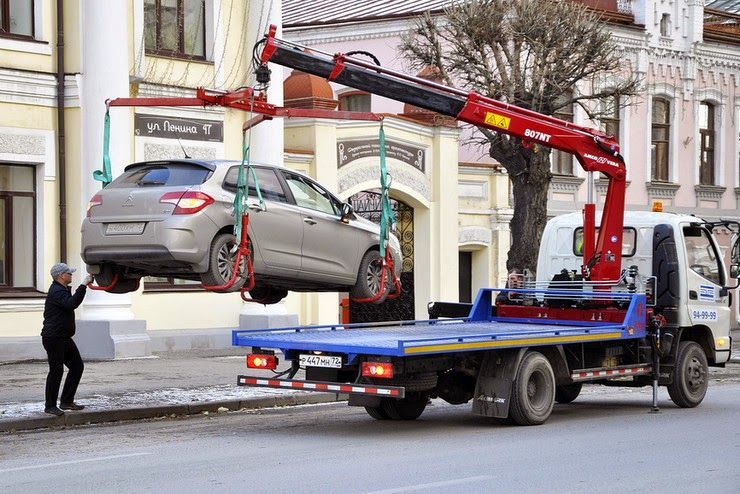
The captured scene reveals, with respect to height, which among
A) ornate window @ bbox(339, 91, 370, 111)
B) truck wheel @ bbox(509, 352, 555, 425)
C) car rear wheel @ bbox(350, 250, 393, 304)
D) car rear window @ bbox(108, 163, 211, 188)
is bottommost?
truck wheel @ bbox(509, 352, 555, 425)

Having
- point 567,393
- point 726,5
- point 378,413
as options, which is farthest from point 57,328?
point 726,5

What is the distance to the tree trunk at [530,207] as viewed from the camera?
24.8 m

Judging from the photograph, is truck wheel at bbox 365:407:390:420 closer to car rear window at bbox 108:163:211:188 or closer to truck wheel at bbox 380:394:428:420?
truck wheel at bbox 380:394:428:420

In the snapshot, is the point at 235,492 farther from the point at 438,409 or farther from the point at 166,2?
the point at 166,2

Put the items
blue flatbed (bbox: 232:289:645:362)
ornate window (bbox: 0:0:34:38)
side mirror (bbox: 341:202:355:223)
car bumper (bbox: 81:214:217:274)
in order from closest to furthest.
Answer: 1. car bumper (bbox: 81:214:217:274)
2. blue flatbed (bbox: 232:289:645:362)
3. side mirror (bbox: 341:202:355:223)
4. ornate window (bbox: 0:0:34:38)

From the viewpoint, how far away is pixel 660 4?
36594 millimetres

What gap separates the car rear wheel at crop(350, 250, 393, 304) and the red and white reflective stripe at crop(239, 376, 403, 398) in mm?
1775

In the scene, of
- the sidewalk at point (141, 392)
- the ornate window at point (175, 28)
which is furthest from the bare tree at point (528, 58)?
the sidewalk at point (141, 392)

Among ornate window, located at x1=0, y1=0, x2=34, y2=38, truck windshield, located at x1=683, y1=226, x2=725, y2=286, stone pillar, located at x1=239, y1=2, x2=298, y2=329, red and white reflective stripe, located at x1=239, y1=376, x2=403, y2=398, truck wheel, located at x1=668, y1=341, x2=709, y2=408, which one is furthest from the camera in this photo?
stone pillar, located at x1=239, y1=2, x2=298, y2=329

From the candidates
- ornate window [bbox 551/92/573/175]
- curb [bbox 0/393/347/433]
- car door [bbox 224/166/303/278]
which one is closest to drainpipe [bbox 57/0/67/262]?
curb [bbox 0/393/347/433]

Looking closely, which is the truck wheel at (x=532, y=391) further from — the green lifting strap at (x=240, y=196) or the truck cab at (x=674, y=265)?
the green lifting strap at (x=240, y=196)

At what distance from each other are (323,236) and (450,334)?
170 centimetres

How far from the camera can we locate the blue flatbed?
45.0 feet

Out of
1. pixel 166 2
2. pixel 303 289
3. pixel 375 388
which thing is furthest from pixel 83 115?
pixel 375 388
